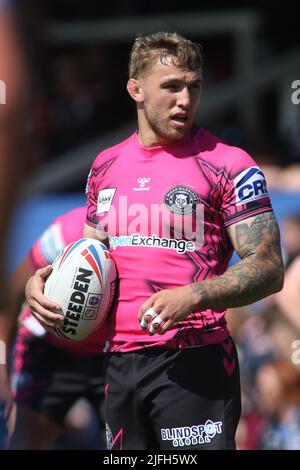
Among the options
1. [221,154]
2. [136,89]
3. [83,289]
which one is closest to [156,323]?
[83,289]

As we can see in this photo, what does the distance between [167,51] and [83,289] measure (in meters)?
1.14

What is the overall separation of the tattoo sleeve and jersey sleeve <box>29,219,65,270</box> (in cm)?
162

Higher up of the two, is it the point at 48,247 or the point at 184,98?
the point at 184,98

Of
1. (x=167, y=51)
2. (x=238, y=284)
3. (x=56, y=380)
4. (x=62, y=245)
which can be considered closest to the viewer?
(x=238, y=284)

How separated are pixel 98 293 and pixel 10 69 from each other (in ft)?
7.04

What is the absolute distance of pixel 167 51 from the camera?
14.4 feet

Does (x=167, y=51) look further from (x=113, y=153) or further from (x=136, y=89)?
(x=113, y=153)

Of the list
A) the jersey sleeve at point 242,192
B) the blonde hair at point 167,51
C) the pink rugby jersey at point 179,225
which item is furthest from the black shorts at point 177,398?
the blonde hair at point 167,51

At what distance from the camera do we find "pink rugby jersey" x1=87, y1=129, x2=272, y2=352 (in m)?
4.30

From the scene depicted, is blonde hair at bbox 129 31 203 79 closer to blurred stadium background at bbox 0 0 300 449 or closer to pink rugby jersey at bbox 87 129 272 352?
pink rugby jersey at bbox 87 129 272 352

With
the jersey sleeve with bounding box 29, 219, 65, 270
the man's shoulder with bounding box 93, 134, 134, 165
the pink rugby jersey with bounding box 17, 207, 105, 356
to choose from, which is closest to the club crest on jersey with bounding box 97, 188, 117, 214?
the man's shoulder with bounding box 93, 134, 134, 165

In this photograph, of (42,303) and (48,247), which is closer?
(42,303)

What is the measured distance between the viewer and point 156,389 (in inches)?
169
